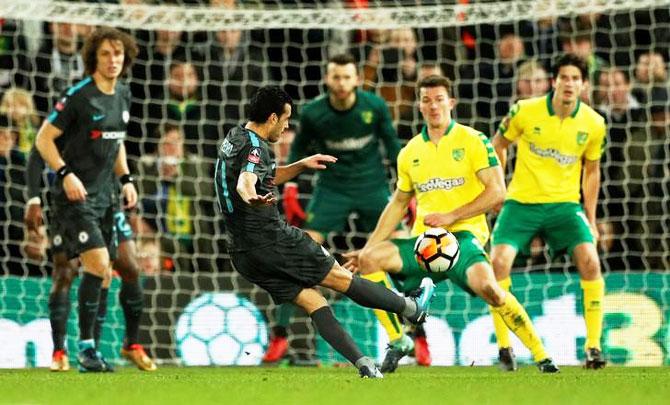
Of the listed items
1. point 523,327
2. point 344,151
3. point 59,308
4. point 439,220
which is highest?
point 344,151

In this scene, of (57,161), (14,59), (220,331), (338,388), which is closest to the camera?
(338,388)

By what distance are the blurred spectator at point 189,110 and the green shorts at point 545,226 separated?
3.38 meters

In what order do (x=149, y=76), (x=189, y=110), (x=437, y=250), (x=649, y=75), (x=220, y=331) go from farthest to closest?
(x=149, y=76), (x=189, y=110), (x=649, y=75), (x=220, y=331), (x=437, y=250)

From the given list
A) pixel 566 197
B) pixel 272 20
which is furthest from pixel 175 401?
pixel 272 20

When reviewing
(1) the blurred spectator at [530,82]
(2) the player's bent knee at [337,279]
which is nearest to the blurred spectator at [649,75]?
(1) the blurred spectator at [530,82]

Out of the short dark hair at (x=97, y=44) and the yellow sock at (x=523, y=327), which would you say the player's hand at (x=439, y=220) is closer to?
the yellow sock at (x=523, y=327)

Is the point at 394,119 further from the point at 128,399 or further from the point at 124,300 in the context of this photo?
the point at 128,399

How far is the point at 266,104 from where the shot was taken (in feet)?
23.3

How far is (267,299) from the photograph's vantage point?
10258mm

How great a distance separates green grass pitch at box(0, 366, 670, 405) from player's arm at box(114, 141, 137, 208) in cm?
125

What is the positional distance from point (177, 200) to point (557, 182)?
141 inches

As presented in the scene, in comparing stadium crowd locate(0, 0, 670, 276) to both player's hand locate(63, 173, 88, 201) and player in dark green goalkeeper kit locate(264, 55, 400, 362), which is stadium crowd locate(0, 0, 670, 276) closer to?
player in dark green goalkeeper kit locate(264, 55, 400, 362)

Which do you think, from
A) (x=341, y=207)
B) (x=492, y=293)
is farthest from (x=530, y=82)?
(x=492, y=293)

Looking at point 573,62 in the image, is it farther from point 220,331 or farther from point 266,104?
point 220,331
